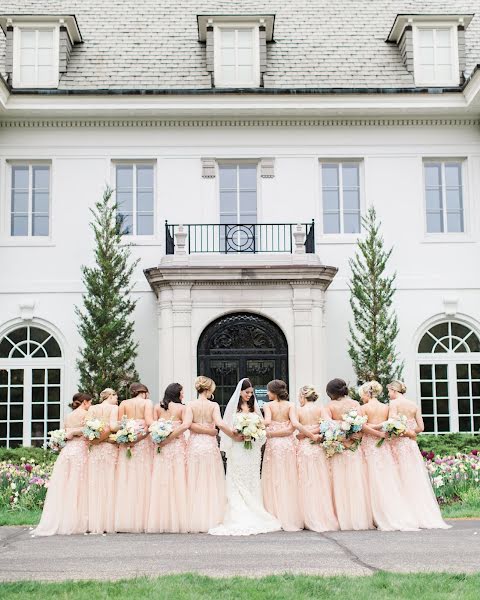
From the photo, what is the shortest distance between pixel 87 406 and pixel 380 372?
8.30 metres

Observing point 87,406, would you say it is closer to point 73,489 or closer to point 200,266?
point 73,489

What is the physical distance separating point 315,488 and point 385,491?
0.84 metres

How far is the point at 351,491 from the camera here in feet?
35.0

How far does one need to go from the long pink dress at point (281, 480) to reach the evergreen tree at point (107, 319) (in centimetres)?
735

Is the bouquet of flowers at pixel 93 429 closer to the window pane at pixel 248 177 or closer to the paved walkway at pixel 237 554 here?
the paved walkway at pixel 237 554

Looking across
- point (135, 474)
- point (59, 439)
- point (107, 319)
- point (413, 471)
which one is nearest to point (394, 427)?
point (413, 471)

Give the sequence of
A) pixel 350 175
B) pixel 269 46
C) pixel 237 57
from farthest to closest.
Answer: pixel 269 46 → pixel 237 57 → pixel 350 175

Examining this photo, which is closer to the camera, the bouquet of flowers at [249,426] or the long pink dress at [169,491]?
the bouquet of flowers at [249,426]

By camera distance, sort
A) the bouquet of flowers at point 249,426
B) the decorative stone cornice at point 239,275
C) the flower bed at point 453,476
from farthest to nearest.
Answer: the decorative stone cornice at point 239,275 → the flower bed at point 453,476 → the bouquet of flowers at point 249,426

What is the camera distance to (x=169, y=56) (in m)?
20.5

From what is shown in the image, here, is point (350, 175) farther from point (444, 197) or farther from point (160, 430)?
point (160, 430)

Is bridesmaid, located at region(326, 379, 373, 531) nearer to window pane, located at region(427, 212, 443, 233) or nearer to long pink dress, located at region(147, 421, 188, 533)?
long pink dress, located at region(147, 421, 188, 533)

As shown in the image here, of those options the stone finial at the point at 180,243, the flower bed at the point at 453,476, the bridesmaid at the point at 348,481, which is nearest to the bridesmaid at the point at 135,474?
the bridesmaid at the point at 348,481

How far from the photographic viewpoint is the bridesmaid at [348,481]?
10.6m
